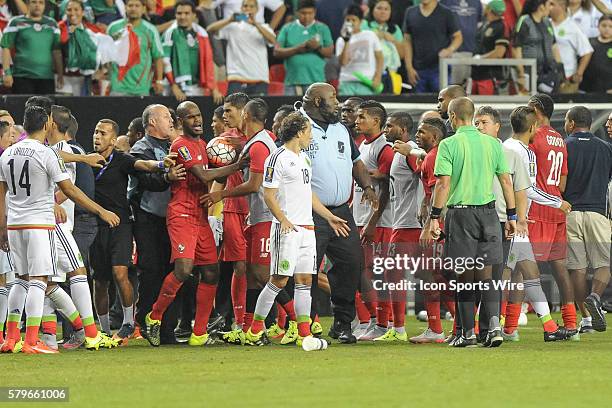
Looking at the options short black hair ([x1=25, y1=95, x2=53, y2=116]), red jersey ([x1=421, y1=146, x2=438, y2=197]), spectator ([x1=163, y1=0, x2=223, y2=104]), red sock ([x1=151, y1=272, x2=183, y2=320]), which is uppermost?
spectator ([x1=163, y1=0, x2=223, y2=104])

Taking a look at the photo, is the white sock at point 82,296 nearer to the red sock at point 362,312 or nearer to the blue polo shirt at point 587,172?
the red sock at point 362,312

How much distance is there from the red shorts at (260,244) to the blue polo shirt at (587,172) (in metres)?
3.65

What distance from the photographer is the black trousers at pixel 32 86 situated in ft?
55.8

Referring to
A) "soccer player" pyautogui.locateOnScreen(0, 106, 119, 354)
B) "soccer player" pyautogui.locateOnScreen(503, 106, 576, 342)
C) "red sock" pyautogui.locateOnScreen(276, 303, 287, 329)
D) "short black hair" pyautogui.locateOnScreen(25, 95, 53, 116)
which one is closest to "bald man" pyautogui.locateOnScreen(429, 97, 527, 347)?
"soccer player" pyautogui.locateOnScreen(503, 106, 576, 342)

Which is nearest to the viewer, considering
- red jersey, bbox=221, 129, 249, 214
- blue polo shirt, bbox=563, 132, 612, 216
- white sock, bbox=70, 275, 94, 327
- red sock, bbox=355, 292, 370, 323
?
white sock, bbox=70, 275, 94, 327

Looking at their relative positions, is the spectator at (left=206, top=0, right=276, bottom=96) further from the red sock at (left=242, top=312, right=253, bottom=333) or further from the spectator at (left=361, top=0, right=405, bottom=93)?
the red sock at (left=242, top=312, right=253, bottom=333)

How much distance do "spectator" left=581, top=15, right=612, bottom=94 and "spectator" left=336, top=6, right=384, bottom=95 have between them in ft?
11.5

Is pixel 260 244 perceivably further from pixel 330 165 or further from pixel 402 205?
pixel 402 205

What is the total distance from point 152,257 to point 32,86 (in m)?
5.17

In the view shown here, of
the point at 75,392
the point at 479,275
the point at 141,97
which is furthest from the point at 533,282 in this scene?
the point at 141,97

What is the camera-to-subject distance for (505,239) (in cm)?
1256

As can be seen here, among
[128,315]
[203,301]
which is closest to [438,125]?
[203,301]

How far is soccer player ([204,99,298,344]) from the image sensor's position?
40.1 ft

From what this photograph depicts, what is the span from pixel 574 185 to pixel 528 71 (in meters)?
4.51
